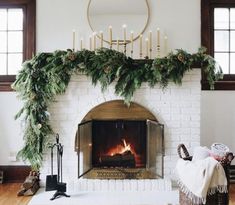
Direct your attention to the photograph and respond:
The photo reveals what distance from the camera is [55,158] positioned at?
4.32 metres

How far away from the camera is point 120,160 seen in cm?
429

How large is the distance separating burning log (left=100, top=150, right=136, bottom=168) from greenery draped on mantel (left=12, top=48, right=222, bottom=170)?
0.69m

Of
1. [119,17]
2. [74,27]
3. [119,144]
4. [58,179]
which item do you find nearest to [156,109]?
[119,144]

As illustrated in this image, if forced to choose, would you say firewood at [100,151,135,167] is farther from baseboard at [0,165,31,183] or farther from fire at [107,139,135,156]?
baseboard at [0,165,31,183]

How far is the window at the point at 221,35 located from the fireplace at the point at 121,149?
1123 millimetres

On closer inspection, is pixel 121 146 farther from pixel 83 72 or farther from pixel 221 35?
pixel 221 35

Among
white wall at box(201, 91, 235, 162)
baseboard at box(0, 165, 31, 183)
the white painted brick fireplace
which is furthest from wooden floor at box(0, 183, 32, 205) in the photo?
white wall at box(201, 91, 235, 162)

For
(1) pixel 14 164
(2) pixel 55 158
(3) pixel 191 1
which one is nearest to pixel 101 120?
(2) pixel 55 158

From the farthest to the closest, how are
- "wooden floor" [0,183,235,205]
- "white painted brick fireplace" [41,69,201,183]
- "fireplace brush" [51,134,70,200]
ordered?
"white painted brick fireplace" [41,69,201,183], "fireplace brush" [51,134,70,200], "wooden floor" [0,183,235,205]

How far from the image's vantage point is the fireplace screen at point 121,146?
167 inches

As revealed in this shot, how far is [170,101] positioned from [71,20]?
5.65 ft

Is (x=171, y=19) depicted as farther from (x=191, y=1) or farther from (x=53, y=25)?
(x=53, y=25)

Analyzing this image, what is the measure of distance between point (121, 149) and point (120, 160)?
0.45 ft

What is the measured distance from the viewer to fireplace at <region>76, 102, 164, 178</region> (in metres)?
4.24
